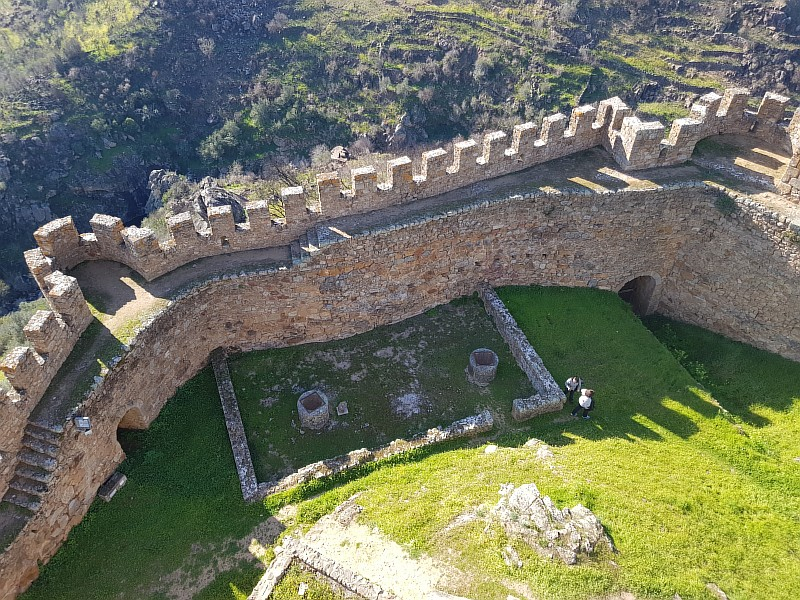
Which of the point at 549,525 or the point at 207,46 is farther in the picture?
the point at 207,46

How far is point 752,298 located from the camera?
1366 centimetres

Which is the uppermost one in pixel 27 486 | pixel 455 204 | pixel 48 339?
pixel 455 204

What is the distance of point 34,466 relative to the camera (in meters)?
9.28

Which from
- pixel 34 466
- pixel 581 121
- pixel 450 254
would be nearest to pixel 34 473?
pixel 34 466

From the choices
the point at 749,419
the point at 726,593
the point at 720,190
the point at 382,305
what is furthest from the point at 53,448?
the point at 720,190

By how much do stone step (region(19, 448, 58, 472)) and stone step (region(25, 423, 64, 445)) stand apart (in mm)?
270

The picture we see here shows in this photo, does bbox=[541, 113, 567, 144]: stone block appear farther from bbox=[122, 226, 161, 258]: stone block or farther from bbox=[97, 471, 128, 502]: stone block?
bbox=[97, 471, 128, 502]: stone block

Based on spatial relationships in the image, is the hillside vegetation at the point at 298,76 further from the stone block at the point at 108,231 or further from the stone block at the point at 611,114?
the stone block at the point at 108,231

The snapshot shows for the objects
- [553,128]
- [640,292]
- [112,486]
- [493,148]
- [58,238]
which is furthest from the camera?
[640,292]

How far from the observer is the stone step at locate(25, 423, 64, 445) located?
928 cm

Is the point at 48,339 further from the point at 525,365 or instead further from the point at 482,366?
the point at 525,365

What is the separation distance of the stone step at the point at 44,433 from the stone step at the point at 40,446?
54 millimetres

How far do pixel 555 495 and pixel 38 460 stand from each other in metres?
8.84

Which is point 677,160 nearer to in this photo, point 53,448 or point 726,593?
point 726,593
